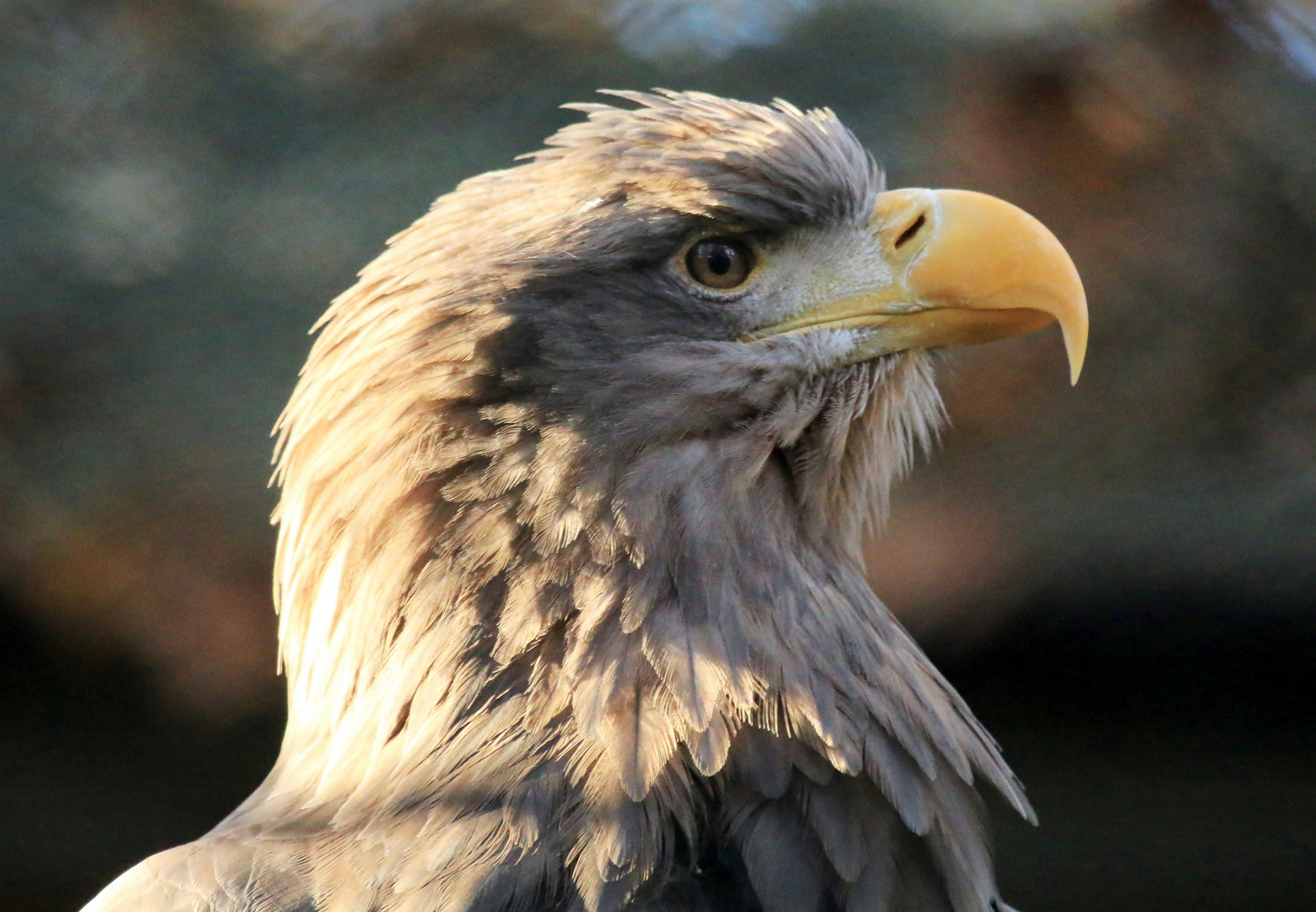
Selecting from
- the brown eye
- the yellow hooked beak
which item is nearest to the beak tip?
the yellow hooked beak

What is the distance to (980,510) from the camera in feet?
11.2

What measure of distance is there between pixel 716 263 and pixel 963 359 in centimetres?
171

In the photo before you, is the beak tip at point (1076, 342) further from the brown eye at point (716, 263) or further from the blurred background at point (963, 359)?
the blurred background at point (963, 359)

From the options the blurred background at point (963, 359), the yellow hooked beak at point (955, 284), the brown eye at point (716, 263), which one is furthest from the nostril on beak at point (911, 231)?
the blurred background at point (963, 359)

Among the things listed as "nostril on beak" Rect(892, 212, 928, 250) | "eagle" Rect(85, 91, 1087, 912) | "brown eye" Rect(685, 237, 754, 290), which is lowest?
"eagle" Rect(85, 91, 1087, 912)

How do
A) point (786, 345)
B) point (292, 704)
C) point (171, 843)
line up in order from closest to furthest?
point (786, 345) < point (292, 704) < point (171, 843)

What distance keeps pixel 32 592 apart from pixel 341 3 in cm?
183

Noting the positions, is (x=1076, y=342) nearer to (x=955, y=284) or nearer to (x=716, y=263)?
(x=955, y=284)

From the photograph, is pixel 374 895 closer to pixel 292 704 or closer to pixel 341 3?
pixel 292 704

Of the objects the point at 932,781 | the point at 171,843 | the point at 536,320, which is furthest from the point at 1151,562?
the point at 171,843

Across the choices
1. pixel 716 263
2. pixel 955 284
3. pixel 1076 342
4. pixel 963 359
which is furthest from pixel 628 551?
pixel 963 359

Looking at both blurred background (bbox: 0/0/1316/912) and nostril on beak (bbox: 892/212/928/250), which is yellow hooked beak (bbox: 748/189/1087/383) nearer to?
nostril on beak (bbox: 892/212/928/250)

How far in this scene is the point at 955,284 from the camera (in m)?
1.76

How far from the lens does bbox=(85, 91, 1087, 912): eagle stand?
1.53 m
